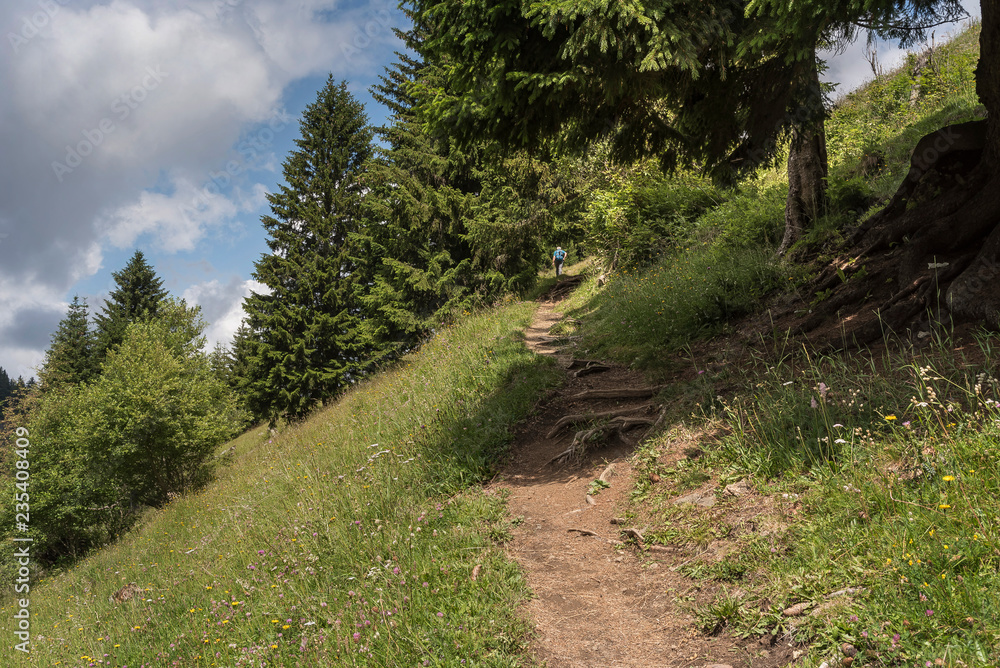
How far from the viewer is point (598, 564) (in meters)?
3.93

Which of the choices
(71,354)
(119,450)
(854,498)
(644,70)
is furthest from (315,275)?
(854,498)

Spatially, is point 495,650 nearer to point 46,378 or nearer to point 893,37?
point 893,37

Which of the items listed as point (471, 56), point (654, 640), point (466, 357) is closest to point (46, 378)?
point (466, 357)

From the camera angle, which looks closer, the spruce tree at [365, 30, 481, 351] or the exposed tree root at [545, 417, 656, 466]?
the exposed tree root at [545, 417, 656, 466]

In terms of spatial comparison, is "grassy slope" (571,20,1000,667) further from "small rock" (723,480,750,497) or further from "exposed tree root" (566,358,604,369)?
"exposed tree root" (566,358,604,369)

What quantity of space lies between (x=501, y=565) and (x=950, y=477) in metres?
2.72

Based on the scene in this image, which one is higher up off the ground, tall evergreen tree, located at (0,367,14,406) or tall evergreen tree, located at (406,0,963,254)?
tall evergreen tree, located at (0,367,14,406)

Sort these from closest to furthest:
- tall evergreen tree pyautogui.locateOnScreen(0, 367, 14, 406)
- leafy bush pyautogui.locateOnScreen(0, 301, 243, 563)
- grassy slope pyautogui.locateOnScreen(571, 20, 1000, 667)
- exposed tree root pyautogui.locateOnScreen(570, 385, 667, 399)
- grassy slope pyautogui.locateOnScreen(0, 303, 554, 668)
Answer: grassy slope pyautogui.locateOnScreen(571, 20, 1000, 667) → grassy slope pyautogui.locateOnScreen(0, 303, 554, 668) → exposed tree root pyautogui.locateOnScreen(570, 385, 667, 399) → leafy bush pyautogui.locateOnScreen(0, 301, 243, 563) → tall evergreen tree pyautogui.locateOnScreen(0, 367, 14, 406)

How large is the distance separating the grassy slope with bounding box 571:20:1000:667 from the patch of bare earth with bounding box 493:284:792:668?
164 mm

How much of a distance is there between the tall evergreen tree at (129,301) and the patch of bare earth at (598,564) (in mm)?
39055

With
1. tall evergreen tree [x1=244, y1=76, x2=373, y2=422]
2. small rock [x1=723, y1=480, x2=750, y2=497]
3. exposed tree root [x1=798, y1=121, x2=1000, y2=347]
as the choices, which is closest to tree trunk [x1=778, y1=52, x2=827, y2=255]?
exposed tree root [x1=798, y1=121, x2=1000, y2=347]

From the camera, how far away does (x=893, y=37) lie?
5473 millimetres

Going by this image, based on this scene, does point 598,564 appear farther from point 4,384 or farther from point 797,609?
point 4,384

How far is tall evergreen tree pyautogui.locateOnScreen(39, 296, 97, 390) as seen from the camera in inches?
1419
